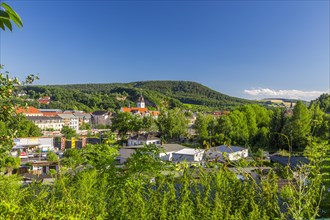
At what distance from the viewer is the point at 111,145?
2.92 meters

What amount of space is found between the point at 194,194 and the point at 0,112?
1548mm

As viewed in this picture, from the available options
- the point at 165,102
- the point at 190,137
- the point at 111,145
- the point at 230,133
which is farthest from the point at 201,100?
the point at 111,145

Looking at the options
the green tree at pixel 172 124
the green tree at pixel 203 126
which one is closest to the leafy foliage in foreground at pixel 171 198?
the green tree at pixel 203 126

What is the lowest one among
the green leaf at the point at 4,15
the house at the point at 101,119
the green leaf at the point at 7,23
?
the house at the point at 101,119

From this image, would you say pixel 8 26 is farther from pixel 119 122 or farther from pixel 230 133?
pixel 119 122

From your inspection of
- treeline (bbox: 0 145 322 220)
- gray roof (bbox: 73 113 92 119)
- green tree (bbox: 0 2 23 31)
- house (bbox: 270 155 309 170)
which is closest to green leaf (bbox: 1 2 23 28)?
green tree (bbox: 0 2 23 31)

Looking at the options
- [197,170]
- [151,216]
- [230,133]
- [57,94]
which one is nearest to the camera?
[151,216]

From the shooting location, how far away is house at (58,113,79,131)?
59938mm

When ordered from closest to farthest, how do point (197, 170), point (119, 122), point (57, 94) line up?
point (197, 170)
point (119, 122)
point (57, 94)

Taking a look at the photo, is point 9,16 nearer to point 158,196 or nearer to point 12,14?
point 12,14

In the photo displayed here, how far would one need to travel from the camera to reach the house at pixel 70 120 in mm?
59938

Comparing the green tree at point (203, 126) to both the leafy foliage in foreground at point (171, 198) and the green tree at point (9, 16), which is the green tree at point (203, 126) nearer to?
the leafy foliage in foreground at point (171, 198)

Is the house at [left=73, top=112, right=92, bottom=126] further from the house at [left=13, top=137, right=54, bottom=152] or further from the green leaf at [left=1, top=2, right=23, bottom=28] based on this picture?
the green leaf at [left=1, top=2, right=23, bottom=28]

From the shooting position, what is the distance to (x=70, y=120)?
61.2 metres
